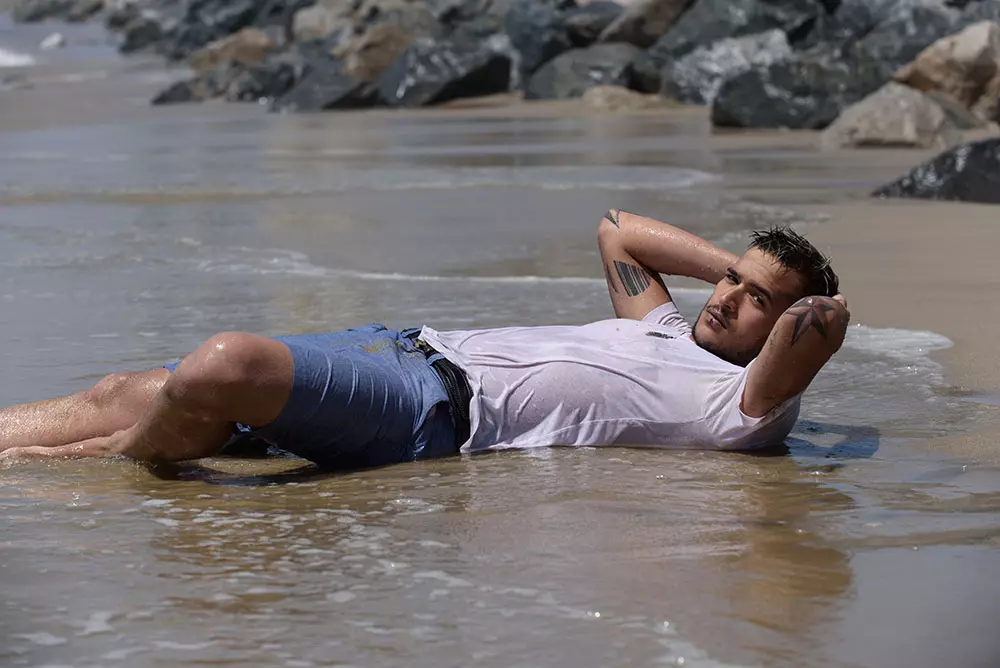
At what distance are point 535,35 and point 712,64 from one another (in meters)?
4.39

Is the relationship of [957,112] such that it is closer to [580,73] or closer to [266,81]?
[580,73]

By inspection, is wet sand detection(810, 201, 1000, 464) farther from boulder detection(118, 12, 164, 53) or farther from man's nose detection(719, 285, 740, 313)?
boulder detection(118, 12, 164, 53)

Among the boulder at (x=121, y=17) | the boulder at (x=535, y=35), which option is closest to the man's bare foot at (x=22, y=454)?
the boulder at (x=535, y=35)

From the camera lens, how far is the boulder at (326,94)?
21.4 metres

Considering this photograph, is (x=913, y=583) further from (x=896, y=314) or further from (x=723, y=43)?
(x=723, y=43)

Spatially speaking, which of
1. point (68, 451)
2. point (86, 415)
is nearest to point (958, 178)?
point (86, 415)

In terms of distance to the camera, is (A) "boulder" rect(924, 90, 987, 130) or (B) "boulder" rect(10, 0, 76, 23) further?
(B) "boulder" rect(10, 0, 76, 23)

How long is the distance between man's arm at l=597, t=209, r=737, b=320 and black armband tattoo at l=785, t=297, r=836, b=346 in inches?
33.7

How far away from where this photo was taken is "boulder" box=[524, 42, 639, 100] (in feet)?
70.3

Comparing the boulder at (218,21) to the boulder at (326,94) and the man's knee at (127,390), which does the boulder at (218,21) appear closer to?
the boulder at (326,94)

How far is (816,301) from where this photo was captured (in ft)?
13.1

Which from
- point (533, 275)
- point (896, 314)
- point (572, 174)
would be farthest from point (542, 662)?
point (572, 174)

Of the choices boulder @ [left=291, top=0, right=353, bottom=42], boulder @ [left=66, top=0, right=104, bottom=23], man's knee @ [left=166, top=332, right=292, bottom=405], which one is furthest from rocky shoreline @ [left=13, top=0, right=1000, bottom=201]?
boulder @ [left=66, top=0, right=104, bottom=23]

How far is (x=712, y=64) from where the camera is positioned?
66.6ft
